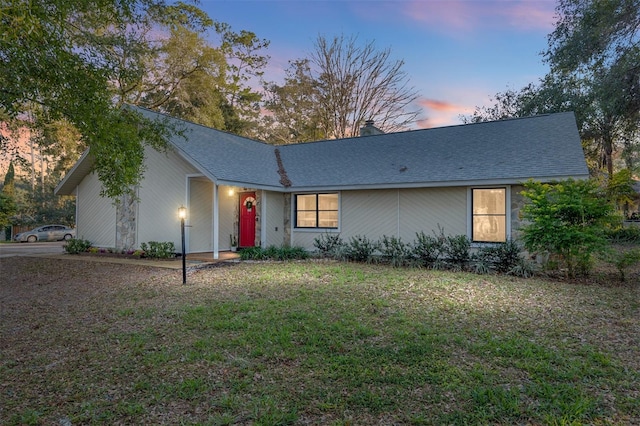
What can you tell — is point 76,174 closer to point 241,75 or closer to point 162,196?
point 162,196

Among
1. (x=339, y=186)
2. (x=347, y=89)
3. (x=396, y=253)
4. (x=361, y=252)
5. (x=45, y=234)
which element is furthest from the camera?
(x=347, y=89)

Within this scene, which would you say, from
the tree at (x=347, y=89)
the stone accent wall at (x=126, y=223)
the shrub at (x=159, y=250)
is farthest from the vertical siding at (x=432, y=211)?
the tree at (x=347, y=89)

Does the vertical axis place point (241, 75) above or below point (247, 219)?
above

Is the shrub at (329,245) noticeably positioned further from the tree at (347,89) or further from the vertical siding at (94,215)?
the tree at (347,89)

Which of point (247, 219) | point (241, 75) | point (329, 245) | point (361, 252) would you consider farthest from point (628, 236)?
point (241, 75)

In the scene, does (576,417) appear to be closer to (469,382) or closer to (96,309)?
(469,382)

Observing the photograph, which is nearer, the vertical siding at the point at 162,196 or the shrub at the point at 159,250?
the shrub at the point at 159,250

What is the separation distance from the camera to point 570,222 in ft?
26.5

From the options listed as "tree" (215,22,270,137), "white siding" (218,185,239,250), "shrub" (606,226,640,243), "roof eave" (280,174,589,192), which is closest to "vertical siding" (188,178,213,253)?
"white siding" (218,185,239,250)

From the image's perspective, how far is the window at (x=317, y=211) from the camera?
42.2 feet

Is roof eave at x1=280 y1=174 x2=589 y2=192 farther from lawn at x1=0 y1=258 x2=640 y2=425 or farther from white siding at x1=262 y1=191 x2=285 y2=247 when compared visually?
lawn at x1=0 y1=258 x2=640 y2=425

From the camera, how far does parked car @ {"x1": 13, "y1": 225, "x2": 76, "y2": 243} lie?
78.6ft

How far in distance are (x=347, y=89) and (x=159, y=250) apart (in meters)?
18.9

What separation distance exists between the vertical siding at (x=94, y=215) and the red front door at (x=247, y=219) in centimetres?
462
